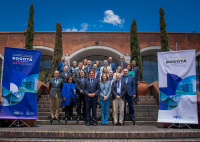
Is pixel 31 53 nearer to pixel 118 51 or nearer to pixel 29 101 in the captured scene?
pixel 29 101

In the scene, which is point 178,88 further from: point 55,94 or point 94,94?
point 55,94

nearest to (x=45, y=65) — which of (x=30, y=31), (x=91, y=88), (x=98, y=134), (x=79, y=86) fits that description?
(x=30, y=31)

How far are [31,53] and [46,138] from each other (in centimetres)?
271

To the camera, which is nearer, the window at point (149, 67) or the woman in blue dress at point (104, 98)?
the woman in blue dress at point (104, 98)

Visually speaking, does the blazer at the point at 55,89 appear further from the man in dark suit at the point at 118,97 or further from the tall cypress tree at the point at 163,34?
the tall cypress tree at the point at 163,34

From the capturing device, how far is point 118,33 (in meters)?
16.8

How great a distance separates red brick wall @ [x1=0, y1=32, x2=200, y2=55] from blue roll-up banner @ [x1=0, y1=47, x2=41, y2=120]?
11.1 metres

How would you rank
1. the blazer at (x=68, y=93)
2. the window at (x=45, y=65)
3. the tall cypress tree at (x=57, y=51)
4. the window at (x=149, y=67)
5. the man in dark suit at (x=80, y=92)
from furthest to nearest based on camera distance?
the window at (x=45, y=65) < the window at (x=149, y=67) < the tall cypress tree at (x=57, y=51) < the man in dark suit at (x=80, y=92) < the blazer at (x=68, y=93)

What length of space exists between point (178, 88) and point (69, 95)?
3.60 meters

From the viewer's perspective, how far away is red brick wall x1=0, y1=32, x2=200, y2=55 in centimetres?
1662

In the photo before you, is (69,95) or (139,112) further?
(139,112)

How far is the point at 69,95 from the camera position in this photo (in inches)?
247

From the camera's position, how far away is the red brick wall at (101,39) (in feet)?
54.5

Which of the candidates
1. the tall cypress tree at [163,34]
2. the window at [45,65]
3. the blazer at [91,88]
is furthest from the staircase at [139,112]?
the window at [45,65]
